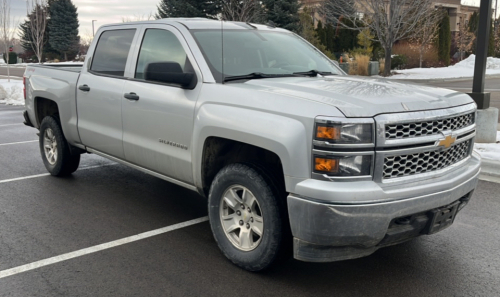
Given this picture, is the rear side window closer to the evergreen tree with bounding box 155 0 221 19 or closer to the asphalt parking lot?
the asphalt parking lot

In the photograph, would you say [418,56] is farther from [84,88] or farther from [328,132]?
[328,132]

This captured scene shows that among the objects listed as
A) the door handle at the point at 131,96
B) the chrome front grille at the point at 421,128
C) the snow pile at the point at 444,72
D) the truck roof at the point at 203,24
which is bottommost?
the snow pile at the point at 444,72

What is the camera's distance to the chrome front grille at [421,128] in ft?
11.5

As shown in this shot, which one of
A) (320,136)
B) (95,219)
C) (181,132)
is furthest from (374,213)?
(95,219)

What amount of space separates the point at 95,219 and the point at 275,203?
2.41 m

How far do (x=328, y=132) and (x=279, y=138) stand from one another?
14.7 inches

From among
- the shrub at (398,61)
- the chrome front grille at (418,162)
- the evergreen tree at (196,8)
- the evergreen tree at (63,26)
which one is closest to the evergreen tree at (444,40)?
the shrub at (398,61)

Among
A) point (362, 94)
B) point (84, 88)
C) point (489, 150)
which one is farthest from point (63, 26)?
point (362, 94)

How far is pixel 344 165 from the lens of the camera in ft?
11.2

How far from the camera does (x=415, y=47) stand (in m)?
38.0

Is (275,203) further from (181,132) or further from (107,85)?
(107,85)

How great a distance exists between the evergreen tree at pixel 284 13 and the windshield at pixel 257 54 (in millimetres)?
23249

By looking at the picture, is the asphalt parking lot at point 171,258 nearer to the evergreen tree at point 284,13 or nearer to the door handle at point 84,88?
the door handle at point 84,88

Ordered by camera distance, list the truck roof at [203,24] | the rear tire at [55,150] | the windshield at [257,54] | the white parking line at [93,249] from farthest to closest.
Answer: the rear tire at [55,150]
the truck roof at [203,24]
the windshield at [257,54]
the white parking line at [93,249]
